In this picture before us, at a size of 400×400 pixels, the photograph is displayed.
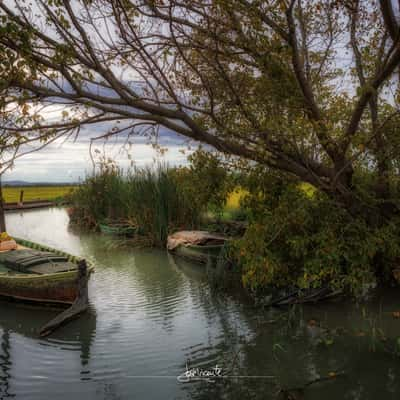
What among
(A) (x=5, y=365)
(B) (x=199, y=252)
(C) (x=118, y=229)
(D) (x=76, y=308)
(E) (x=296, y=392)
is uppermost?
(C) (x=118, y=229)

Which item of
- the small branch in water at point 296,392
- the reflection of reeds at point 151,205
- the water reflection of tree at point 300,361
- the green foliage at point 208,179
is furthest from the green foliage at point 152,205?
the small branch in water at point 296,392

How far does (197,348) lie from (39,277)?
323cm

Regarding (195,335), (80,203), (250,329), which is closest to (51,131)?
(195,335)

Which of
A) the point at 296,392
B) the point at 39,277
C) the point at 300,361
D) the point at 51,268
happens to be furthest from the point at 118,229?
the point at 296,392

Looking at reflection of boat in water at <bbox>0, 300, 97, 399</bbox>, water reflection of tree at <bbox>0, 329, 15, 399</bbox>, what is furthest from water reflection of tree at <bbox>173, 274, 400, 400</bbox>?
water reflection of tree at <bbox>0, 329, 15, 399</bbox>

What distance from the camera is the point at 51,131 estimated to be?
618 cm

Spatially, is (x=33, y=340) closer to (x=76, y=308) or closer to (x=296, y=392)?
(x=76, y=308)

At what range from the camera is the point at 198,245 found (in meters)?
11.3

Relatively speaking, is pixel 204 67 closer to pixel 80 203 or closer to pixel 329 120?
pixel 329 120

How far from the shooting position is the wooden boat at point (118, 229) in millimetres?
15294

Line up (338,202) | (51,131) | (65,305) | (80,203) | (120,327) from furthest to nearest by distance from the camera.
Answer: (80,203) → (65,305) → (338,202) → (120,327) → (51,131)

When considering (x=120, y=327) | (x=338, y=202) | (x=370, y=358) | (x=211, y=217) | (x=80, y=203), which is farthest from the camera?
(x=80, y=203)

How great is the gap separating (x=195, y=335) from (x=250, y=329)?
84cm

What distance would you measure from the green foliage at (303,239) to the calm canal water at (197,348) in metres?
0.66
